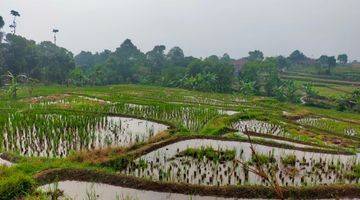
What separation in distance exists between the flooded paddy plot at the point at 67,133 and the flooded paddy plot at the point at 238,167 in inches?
101

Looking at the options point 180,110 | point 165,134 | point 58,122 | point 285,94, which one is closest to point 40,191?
point 165,134

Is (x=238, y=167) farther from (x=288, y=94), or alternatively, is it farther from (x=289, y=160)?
(x=288, y=94)

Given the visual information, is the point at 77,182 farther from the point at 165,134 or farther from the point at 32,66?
the point at 32,66

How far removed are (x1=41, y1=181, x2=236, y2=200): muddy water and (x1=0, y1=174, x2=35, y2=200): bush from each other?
1.32 ft

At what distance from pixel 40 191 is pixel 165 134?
7.58 meters

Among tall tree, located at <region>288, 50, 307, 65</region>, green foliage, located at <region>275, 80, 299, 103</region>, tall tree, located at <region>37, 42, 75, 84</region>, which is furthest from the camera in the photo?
tall tree, located at <region>288, 50, 307, 65</region>

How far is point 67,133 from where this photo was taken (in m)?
16.0

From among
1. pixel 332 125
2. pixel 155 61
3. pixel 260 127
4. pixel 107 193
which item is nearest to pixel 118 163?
pixel 107 193

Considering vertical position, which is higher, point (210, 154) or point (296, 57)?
point (296, 57)

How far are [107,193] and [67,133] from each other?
265 inches

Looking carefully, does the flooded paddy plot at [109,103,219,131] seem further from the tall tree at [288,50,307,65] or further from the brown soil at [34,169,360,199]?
the tall tree at [288,50,307,65]

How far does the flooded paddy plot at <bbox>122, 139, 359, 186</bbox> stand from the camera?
435 inches

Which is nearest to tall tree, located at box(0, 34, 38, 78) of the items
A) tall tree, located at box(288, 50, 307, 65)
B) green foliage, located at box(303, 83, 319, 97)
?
green foliage, located at box(303, 83, 319, 97)

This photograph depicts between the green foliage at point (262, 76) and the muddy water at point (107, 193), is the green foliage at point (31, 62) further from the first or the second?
the muddy water at point (107, 193)
